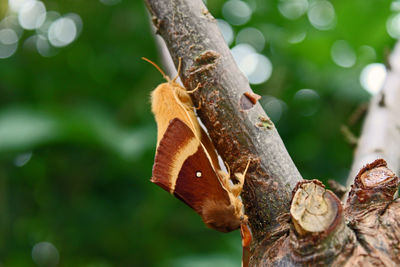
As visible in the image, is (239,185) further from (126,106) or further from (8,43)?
(8,43)

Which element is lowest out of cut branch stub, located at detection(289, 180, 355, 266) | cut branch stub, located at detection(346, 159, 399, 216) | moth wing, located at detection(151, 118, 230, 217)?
moth wing, located at detection(151, 118, 230, 217)

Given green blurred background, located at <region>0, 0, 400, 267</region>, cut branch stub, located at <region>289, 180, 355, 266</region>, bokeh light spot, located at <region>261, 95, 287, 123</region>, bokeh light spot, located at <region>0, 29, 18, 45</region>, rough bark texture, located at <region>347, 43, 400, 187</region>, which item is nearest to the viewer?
cut branch stub, located at <region>289, 180, 355, 266</region>

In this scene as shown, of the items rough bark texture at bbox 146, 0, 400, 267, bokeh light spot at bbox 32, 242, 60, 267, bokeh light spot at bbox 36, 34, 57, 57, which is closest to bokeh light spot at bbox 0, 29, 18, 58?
bokeh light spot at bbox 36, 34, 57, 57

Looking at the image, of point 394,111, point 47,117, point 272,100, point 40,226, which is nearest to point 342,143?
point 272,100

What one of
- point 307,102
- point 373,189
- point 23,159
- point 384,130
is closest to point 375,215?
point 373,189

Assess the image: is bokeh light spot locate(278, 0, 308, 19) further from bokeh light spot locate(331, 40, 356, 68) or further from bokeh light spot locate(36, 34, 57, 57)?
bokeh light spot locate(36, 34, 57, 57)

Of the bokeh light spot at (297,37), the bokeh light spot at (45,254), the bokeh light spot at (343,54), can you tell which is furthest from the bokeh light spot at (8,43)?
the bokeh light spot at (343,54)
